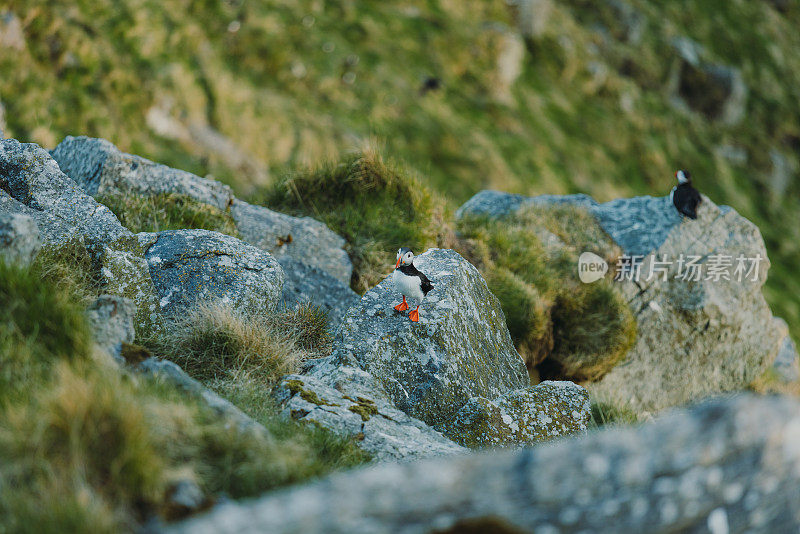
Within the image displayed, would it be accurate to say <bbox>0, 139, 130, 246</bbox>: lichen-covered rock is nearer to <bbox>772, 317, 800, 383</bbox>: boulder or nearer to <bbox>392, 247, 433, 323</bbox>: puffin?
<bbox>392, 247, 433, 323</bbox>: puffin

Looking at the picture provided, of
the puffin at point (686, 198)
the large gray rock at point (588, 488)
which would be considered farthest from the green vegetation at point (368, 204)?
the large gray rock at point (588, 488)

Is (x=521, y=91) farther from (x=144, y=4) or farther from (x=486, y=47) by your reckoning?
(x=144, y=4)

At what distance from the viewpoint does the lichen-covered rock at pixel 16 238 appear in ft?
15.1

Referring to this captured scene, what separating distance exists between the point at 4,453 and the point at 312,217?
7399 millimetres

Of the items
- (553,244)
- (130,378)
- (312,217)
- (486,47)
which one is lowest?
(486,47)

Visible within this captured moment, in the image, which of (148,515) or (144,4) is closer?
(148,515)

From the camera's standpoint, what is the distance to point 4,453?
2.96m

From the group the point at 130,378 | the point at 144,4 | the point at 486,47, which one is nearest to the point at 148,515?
the point at 130,378

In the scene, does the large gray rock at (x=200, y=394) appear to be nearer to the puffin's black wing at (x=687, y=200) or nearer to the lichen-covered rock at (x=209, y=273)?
the lichen-covered rock at (x=209, y=273)

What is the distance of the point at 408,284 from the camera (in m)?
6.18

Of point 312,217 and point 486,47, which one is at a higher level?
point 312,217

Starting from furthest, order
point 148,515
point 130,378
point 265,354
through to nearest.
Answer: point 265,354, point 130,378, point 148,515

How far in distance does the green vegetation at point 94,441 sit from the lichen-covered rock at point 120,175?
4466mm

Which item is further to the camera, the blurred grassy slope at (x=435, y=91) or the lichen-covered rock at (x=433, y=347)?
the blurred grassy slope at (x=435, y=91)
